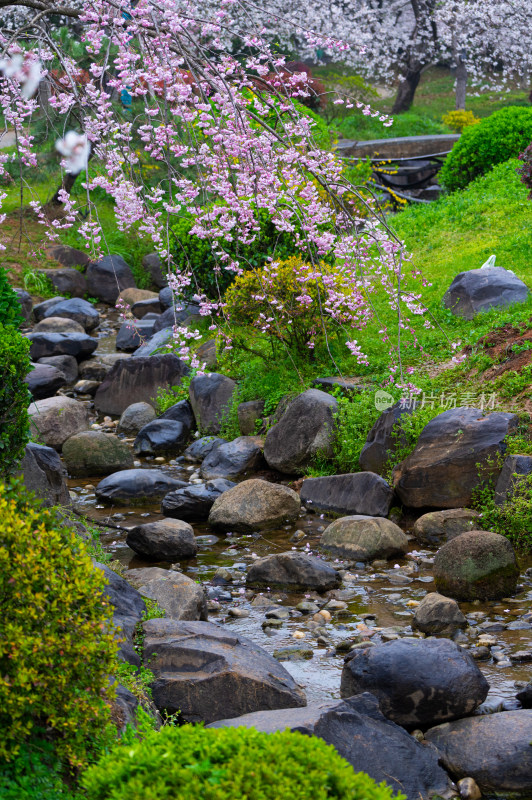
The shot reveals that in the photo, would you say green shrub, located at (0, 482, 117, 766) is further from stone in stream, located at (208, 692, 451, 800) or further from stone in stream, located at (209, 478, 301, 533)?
stone in stream, located at (209, 478, 301, 533)

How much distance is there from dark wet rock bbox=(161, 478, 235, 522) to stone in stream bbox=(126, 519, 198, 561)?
3.17 ft

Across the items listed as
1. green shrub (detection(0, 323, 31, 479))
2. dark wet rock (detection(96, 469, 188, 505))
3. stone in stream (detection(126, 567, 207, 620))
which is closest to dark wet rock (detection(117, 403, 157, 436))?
dark wet rock (detection(96, 469, 188, 505))

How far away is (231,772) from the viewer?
2504 millimetres

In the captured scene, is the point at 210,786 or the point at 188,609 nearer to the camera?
the point at 210,786

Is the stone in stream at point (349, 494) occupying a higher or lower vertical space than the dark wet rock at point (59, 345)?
lower

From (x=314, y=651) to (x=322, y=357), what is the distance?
18.6ft

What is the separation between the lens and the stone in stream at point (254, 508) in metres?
8.20

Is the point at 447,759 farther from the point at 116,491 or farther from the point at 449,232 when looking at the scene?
the point at 449,232

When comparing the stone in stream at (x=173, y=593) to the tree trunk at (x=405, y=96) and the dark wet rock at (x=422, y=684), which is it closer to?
the dark wet rock at (x=422, y=684)

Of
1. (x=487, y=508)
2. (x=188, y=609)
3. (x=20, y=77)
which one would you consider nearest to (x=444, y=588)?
(x=487, y=508)

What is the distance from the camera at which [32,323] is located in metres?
15.9

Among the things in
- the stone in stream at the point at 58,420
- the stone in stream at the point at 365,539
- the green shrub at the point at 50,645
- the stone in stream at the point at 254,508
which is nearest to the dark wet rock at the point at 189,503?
the stone in stream at the point at 254,508

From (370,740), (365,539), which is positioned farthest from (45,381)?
(370,740)

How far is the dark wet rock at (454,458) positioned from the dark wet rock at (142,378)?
16.2ft
